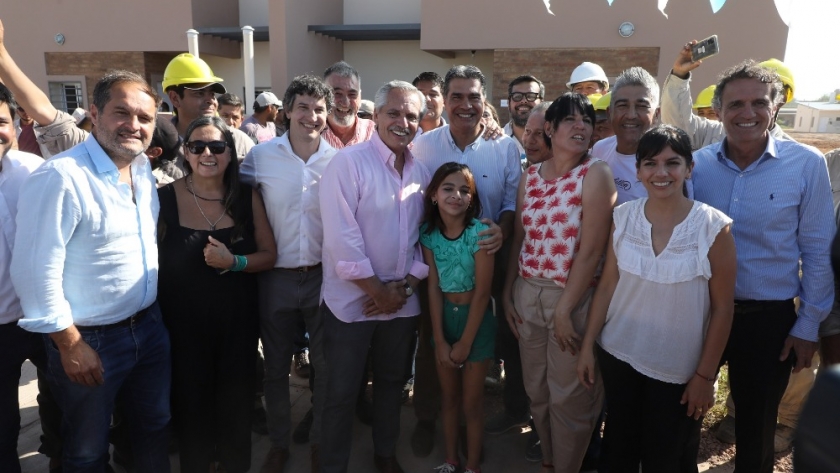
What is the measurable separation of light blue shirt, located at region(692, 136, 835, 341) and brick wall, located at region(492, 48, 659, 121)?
9.14 meters

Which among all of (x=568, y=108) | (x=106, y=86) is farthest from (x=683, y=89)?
(x=106, y=86)

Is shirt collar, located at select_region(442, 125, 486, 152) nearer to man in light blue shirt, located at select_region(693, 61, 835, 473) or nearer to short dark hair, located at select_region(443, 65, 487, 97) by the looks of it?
short dark hair, located at select_region(443, 65, 487, 97)

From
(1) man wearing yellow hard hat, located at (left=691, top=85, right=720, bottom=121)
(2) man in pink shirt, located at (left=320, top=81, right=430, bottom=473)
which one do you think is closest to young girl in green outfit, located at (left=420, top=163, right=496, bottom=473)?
(2) man in pink shirt, located at (left=320, top=81, right=430, bottom=473)

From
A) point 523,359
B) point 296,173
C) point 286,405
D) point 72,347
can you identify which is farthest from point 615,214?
point 72,347

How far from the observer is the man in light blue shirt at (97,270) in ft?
6.42

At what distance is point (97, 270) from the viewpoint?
2.11 meters

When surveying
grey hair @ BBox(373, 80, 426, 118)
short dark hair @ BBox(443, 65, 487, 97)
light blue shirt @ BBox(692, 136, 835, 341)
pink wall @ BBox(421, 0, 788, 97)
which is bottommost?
light blue shirt @ BBox(692, 136, 835, 341)

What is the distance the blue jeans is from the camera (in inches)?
84.1

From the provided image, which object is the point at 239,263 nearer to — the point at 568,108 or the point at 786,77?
the point at 568,108

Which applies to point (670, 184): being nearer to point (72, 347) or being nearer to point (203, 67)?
point (72, 347)

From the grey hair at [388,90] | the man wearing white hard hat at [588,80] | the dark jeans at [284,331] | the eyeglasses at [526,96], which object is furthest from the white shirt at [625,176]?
the man wearing white hard hat at [588,80]

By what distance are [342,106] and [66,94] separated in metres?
14.3

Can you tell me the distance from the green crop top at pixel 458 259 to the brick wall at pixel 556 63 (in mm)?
9012

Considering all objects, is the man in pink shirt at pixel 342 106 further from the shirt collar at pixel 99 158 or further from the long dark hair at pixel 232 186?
the shirt collar at pixel 99 158
